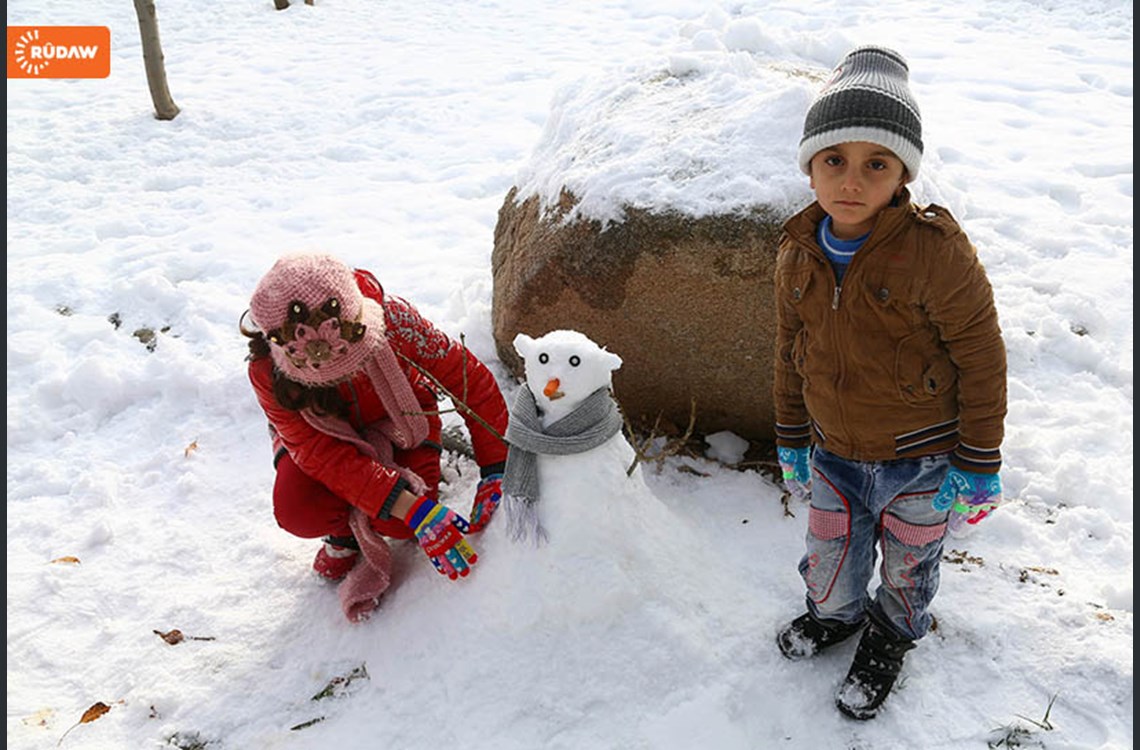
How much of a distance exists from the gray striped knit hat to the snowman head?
77 cm

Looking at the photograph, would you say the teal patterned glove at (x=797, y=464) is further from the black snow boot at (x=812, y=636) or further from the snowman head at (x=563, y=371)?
the snowman head at (x=563, y=371)

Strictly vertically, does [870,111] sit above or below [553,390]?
above

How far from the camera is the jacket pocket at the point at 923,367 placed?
1.76 m

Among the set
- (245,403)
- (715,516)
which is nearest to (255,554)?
(245,403)

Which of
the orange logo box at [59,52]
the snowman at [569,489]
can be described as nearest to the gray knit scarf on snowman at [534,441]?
the snowman at [569,489]

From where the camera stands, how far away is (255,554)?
9.23ft

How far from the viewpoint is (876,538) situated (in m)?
2.12

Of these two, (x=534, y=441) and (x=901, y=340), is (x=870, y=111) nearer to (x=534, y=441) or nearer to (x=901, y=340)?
(x=901, y=340)

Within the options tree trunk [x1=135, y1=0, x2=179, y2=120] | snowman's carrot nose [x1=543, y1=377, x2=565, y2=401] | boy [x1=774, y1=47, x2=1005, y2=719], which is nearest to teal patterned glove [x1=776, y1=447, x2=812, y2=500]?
boy [x1=774, y1=47, x2=1005, y2=719]

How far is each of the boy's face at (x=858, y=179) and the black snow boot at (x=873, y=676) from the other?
1.09 meters

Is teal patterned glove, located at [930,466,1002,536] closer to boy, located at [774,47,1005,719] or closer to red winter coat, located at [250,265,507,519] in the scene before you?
boy, located at [774,47,1005,719]

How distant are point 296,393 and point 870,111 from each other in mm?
1664

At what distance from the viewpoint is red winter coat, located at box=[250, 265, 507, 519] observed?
7.93 feet

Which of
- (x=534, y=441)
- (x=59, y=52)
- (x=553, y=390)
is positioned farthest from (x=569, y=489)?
(x=59, y=52)
